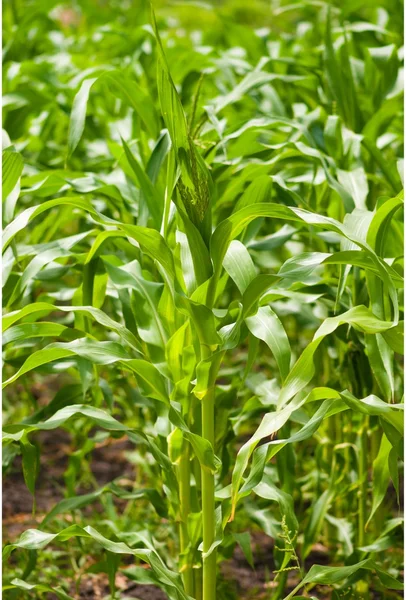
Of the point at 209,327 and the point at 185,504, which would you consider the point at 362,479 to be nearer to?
the point at 185,504

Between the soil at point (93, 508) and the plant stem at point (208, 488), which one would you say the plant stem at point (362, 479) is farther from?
the plant stem at point (208, 488)

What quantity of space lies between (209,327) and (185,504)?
36 cm

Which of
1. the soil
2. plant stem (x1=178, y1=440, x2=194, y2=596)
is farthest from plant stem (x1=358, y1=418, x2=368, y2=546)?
plant stem (x1=178, y1=440, x2=194, y2=596)

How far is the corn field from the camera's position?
107cm

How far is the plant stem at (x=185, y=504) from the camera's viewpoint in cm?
127

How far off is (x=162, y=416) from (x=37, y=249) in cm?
37

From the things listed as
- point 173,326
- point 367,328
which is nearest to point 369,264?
point 367,328

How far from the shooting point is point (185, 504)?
1.29m

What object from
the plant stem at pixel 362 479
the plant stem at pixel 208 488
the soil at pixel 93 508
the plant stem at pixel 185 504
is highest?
the plant stem at pixel 208 488

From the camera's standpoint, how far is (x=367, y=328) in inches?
39.5

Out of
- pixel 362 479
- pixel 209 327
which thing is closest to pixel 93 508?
pixel 362 479

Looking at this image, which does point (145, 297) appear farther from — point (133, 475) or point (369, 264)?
point (133, 475)

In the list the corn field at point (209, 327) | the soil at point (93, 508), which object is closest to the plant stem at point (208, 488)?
the corn field at point (209, 327)

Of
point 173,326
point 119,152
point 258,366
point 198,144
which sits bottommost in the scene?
point 258,366
